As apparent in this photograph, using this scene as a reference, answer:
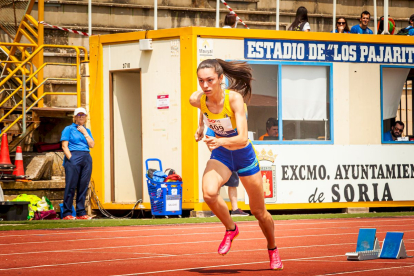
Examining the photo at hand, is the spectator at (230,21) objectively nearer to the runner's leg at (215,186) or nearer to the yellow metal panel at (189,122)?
the yellow metal panel at (189,122)

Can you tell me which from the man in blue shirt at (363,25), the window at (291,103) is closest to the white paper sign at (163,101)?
the window at (291,103)

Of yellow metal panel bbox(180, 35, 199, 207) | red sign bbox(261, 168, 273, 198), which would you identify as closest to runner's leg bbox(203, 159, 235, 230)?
yellow metal panel bbox(180, 35, 199, 207)

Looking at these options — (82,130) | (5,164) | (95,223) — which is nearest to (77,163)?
(82,130)

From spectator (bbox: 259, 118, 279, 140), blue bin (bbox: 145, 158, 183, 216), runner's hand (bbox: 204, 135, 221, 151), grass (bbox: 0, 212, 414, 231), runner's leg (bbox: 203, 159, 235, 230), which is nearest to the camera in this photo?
runner's hand (bbox: 204, 135, 221, 151)

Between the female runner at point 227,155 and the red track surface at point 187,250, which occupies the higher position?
the female runner at point 227,155

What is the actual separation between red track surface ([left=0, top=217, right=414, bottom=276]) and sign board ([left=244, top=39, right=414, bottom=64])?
13.9 feet

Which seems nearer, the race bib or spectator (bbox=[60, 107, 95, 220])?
the race bib

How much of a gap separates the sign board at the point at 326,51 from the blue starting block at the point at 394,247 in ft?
28.4

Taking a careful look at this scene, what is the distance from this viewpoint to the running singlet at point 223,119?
7895 millimetres

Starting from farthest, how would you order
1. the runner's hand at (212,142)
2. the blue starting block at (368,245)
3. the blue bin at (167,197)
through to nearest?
1. the blue bin at (167,197)
2. the blue starting block at (368,245)
3. the runner's hand at (212,142)

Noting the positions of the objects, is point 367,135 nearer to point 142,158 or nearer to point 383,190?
point 383,190

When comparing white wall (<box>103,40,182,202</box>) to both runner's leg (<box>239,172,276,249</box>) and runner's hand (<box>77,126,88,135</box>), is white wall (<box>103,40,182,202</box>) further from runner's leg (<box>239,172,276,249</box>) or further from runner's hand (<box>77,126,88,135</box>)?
runner's leg (<box>239,172,276,249</box>)

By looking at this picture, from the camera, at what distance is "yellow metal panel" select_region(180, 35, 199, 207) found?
16.2m

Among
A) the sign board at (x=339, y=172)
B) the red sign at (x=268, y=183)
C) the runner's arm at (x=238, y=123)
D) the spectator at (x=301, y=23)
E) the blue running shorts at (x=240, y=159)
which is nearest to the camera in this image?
the runner's arm at (x=238, y=123)
